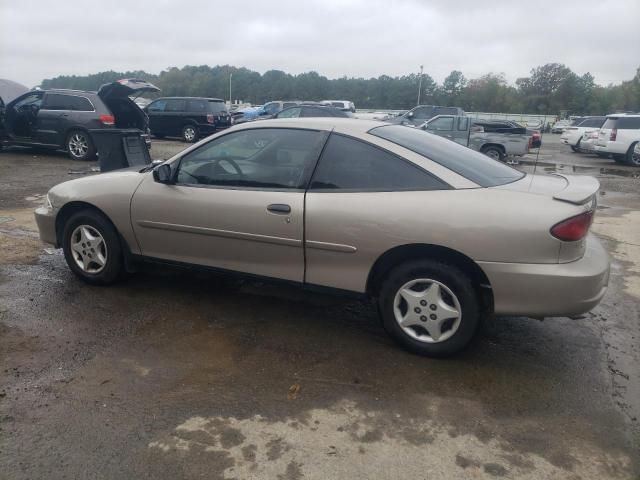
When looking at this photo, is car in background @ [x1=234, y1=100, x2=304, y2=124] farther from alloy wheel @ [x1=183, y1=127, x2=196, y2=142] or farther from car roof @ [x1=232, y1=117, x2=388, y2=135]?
car roof @ [x1=232, y1=117, x2=388, y2=135]

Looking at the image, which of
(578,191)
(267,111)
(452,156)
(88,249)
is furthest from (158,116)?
(578,191)

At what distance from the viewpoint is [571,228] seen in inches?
118

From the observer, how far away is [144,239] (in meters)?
4.17

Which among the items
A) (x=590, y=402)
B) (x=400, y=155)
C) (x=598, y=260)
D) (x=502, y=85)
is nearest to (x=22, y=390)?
(x=400, y=155)

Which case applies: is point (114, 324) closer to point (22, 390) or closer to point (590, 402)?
point (22, 390)

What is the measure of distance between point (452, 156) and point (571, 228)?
0.98 m

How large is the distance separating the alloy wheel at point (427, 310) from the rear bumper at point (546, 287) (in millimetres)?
284

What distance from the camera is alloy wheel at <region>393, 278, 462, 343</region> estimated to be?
10.7 ft

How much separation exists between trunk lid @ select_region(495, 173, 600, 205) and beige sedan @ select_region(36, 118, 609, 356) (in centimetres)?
1

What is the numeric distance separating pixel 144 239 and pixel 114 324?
754 millimetres

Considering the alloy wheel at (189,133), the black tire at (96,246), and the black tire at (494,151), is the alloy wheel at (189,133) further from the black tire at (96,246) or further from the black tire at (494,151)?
the black tire at (96,246)

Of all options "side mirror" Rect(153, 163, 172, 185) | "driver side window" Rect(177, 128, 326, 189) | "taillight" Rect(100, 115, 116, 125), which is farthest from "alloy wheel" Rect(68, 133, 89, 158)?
"driver side window" Rect(177, 128, 326, 189)

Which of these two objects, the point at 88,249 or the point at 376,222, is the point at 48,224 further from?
the point at 376,222

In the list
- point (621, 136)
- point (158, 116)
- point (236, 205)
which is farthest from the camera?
point (158, 116)
